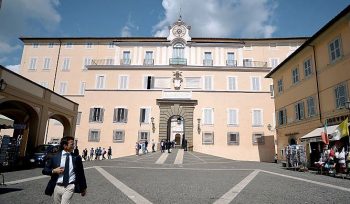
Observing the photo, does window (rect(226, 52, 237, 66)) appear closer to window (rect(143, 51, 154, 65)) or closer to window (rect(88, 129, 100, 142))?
window (rect(143, 51, 154, 65))

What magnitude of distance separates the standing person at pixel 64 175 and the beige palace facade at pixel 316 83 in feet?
55.9

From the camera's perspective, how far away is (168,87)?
35.1 metres

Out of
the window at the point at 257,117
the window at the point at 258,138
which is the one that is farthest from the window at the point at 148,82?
the window at the point at 258,138

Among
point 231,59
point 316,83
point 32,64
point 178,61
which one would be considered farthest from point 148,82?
point 316,83

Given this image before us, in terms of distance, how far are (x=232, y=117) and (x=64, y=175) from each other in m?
30.6

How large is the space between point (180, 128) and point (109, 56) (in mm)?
33350

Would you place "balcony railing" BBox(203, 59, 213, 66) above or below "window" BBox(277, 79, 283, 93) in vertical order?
above

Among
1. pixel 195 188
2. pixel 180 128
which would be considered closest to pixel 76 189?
pixel 195 188

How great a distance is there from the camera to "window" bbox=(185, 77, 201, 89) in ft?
115

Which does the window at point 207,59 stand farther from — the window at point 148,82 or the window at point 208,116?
the window at point 148,82

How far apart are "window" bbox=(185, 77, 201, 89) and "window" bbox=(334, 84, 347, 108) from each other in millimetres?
19155

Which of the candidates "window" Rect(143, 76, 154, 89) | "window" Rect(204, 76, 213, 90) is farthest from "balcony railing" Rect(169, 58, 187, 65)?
"window" Rect(204, 76, 213, 90)

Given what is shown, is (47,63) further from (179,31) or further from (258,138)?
(258,138)

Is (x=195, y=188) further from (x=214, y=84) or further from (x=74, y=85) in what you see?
(x=74, y=85)
